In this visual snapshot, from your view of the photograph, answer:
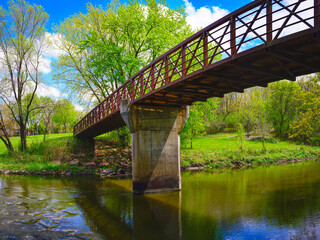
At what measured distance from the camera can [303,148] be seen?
3541cm

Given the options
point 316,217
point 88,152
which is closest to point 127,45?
point 88,152

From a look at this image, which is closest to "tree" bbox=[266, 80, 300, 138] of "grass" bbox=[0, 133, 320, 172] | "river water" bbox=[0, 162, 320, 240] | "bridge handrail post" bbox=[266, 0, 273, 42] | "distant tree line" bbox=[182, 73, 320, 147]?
"distant tree line" bbox=[182, 73, 320, 147]

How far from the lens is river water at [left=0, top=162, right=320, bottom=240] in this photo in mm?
9102

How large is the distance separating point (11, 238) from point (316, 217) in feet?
36.1

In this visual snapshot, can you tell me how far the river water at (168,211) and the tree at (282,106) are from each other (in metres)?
30.6

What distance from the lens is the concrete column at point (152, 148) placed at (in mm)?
15008

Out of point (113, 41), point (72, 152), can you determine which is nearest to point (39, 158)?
point (72, 152)

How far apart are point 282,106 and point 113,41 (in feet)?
112

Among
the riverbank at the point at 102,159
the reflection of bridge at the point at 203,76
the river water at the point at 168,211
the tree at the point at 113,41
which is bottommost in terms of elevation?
the river water at the point at 168,211

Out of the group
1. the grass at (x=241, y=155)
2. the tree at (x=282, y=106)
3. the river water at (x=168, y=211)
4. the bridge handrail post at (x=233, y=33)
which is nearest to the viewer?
the bridge handrail post at (x=233, y=33)

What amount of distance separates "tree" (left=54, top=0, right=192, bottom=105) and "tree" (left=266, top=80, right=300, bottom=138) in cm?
2712

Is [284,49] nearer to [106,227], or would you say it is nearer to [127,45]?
[106,227]

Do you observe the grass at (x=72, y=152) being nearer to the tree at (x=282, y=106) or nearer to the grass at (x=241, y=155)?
the grass at (x=241, y=155)

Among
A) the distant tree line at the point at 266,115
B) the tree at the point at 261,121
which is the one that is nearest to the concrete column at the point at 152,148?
the distant tree line at the point at 266,115
